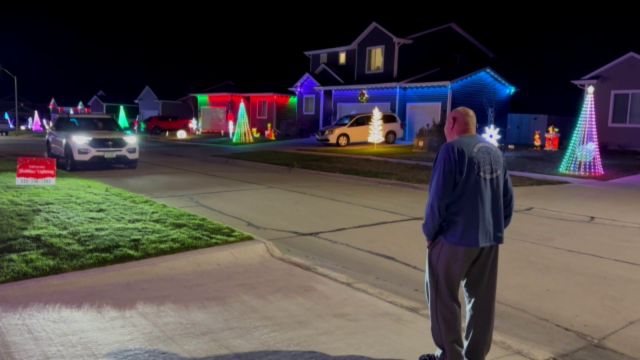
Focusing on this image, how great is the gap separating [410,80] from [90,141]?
18.5 metres

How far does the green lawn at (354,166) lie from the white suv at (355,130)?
15.9 feet

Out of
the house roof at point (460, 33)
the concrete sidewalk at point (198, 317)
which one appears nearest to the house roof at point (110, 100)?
the house roof at point (460, 33)

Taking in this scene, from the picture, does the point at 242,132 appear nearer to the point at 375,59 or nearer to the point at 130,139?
the point at 375,59

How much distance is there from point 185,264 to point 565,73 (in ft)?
109

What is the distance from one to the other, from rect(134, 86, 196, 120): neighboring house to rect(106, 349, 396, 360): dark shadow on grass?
54.8 metres

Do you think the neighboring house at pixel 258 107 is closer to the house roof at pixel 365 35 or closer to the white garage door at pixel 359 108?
the house roof at pixel 365 35

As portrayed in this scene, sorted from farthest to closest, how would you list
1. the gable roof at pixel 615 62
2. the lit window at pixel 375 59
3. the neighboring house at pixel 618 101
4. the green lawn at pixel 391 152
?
1. the lit window at pixel 375 59
2. the neighboring house at pixel 618 101
3. the gable roof at pixel 615 62
4. the green lawn at pixel 391 152

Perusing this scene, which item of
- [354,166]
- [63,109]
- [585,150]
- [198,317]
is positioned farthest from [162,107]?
[198,317]

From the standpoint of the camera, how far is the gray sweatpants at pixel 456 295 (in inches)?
148

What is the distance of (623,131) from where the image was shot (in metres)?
24.7

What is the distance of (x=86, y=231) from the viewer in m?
7.78

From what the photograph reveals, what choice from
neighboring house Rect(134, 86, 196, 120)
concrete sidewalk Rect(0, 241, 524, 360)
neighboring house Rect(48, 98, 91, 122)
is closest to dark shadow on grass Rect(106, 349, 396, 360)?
concrete sidewalk Rect(0, 241, 524, 360)

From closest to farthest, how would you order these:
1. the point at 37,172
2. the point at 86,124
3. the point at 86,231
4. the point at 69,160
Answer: the point at 86,231 < the point at 37,172 < the point at 69,160 < the point at 86,124

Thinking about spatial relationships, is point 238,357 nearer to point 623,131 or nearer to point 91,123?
point 91,123
